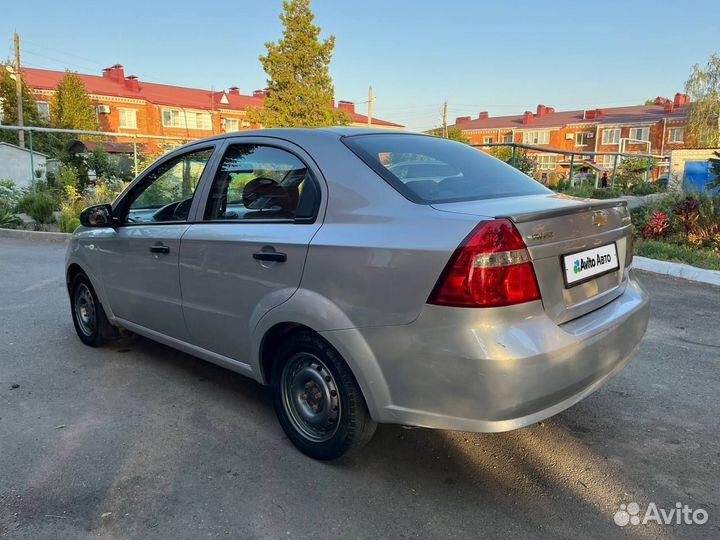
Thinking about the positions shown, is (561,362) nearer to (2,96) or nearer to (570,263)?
(570,263)

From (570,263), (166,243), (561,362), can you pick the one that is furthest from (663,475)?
(166,243)

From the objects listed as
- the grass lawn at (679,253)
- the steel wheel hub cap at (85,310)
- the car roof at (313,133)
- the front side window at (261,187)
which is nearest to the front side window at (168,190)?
the front side window at (261,187)

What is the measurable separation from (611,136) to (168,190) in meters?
61.5

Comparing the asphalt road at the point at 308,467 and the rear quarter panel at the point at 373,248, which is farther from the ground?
the rear quarter panel at the point at 373,248

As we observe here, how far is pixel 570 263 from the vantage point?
7.65 ft

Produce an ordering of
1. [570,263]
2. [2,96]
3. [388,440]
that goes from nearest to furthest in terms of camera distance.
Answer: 1. [570,263]
2. [388,440]
3. [2,96]

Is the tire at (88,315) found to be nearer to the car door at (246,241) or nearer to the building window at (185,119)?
the car door at (246,241)

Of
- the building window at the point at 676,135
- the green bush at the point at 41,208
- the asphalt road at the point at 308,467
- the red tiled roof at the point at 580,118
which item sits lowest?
the asphalt road at the point at 308,467

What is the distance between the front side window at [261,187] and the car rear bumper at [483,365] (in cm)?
84

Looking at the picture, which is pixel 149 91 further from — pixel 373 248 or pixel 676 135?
pixel 373 248

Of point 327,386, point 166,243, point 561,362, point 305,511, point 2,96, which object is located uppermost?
point 2,96

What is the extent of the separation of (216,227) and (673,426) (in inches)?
113

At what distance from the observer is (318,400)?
2727 millimetres

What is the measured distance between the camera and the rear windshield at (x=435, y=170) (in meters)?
2.56
